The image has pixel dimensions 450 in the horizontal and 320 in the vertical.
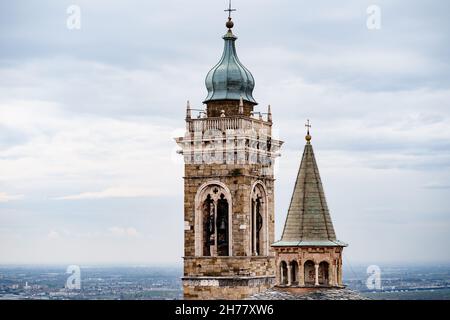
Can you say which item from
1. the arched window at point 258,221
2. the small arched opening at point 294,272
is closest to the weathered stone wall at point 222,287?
the arched window at point 258,221

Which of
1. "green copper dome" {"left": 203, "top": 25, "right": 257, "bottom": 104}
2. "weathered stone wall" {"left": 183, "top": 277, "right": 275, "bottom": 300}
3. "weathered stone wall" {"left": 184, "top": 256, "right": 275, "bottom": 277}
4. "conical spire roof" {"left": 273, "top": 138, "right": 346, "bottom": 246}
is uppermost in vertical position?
"green copper dome" {"left": 203, "top": 25, "right": 257, "bottom": 104}

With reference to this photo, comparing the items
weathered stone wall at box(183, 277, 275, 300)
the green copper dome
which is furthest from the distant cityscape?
the green copper dome

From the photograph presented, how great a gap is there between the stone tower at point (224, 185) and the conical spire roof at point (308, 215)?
7.12 meters

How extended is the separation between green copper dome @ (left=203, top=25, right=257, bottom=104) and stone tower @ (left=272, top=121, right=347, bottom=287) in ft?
31.5

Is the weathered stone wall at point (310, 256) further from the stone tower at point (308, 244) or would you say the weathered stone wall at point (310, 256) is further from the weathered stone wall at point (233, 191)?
the weathered stone wall at point (233, 191)

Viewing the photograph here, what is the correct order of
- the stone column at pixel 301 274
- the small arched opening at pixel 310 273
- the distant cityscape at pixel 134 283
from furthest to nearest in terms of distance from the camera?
the distant cityscape at pixel 134 283, the small arched opening at pixel 310 273, the stone column at pixel 301 274

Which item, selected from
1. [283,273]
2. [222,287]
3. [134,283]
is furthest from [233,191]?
[134,283]

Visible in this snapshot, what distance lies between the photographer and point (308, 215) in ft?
212

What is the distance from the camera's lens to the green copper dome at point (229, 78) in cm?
7269

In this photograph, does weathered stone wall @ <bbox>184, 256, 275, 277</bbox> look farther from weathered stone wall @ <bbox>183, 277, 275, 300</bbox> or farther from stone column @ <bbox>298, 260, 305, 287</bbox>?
stone column @ <bbox>298, 260, 305, 287</bbox>

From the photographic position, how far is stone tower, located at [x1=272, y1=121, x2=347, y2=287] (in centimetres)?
6362

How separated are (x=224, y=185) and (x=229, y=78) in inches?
240
